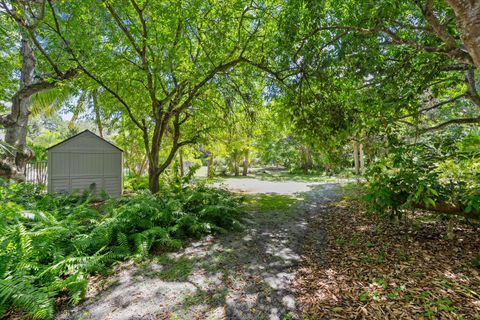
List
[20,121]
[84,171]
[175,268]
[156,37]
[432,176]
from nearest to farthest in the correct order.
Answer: [175,268], [432,176], [156,37], [20,121], [84,171]

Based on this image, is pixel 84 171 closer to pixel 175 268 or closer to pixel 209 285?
pixel 175 268

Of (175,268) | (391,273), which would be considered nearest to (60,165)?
(175,268)

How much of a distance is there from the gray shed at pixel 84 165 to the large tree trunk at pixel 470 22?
8.48 meters

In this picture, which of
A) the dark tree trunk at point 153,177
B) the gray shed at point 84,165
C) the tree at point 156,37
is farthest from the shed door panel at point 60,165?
the tree at point 156,37

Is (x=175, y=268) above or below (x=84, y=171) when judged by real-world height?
below

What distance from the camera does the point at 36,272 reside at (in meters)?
2.66

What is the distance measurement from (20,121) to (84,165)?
6.85ft

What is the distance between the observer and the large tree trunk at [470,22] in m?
1.52

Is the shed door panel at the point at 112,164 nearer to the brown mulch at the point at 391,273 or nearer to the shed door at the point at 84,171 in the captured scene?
the shed door at the point at 84,171

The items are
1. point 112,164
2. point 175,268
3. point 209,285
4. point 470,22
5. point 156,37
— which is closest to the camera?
point 470,22

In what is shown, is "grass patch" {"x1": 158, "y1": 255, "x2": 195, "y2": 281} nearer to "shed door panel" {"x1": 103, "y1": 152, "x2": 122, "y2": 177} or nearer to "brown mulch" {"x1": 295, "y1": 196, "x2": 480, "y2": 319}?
"brown mulch" {"x1": 295, "y1": 196, "x2": 480, "y2": 319}

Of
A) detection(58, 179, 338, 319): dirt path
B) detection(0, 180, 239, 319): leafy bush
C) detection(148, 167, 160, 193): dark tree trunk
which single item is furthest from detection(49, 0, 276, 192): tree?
detection(58, 179, 338, 319): dirt path

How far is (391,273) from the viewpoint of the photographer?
281cm

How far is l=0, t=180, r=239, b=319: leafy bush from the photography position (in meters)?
2.30
